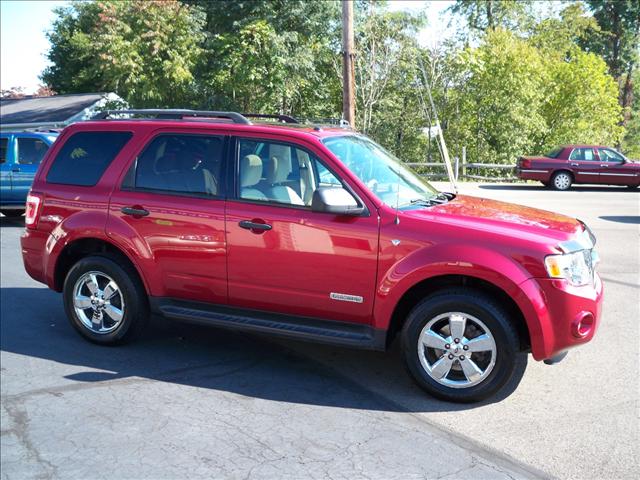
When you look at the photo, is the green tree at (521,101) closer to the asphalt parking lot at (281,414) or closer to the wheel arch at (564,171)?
the wheel arch at (564,171)

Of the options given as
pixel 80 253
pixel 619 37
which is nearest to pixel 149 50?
pixel 80 253

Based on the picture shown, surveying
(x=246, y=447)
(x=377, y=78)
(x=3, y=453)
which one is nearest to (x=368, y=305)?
(x=246, y=447)

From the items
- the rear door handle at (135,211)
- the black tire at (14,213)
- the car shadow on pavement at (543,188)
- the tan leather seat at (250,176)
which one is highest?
the tan leather seat at (250,176)

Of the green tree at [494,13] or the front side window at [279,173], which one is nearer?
the front side window at [279,173]

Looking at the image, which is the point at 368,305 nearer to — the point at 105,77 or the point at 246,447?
the point at 246,447

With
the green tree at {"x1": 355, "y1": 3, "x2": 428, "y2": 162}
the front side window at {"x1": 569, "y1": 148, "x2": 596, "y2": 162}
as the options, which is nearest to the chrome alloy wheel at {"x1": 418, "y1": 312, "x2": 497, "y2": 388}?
the front side window at {"x1": 569, "y1": 148, "x2": 596, "y2": 162}

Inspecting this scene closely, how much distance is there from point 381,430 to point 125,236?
2.68 meters

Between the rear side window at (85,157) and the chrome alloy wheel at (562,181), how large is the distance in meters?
19.6

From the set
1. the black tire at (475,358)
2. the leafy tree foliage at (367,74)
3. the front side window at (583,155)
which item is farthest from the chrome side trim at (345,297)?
the leafy tree foliage at (367,74)

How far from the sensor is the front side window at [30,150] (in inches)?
538

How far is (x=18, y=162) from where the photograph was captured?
13.6 m

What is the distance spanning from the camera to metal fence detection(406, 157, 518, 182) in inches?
1048

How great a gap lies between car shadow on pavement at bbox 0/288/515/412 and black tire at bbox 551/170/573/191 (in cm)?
1879

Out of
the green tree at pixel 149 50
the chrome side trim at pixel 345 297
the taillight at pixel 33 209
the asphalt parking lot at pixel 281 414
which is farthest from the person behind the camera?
the green tree at pixel 149 50
